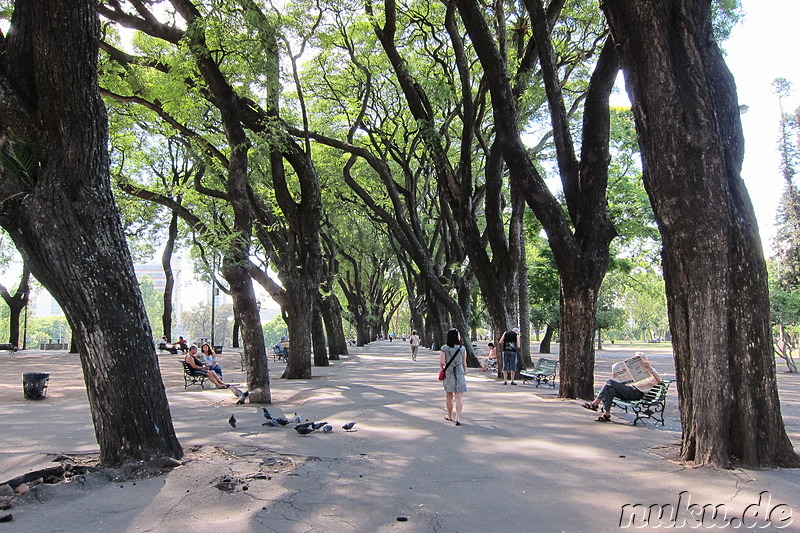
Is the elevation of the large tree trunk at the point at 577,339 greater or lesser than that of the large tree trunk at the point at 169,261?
lesser

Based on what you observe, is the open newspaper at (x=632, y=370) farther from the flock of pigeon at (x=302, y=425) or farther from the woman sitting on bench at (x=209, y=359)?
the woman sitting on bench at (x=209, y=359)

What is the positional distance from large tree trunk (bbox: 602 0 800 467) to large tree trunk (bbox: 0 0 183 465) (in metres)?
5.70

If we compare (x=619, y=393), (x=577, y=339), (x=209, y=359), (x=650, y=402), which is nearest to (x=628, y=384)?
(x=619, y=393)

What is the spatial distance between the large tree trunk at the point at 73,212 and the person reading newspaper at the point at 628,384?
6.56 m

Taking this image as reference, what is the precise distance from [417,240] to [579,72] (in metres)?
7.71

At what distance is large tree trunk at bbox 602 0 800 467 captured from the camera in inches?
224

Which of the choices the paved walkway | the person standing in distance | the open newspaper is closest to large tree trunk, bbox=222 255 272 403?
the paved walkway

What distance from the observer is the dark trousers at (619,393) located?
8820 mm

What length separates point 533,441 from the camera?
24.1 ft

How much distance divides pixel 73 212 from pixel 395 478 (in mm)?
4146

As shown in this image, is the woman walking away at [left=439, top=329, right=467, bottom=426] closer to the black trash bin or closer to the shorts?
the shorts

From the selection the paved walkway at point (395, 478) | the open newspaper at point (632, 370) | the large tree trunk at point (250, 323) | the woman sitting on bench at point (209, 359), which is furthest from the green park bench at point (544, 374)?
the woman sitting on bench at point (209, 359)

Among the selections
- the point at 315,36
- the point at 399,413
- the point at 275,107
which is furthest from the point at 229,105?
the point at 399,413

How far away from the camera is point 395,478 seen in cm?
559
